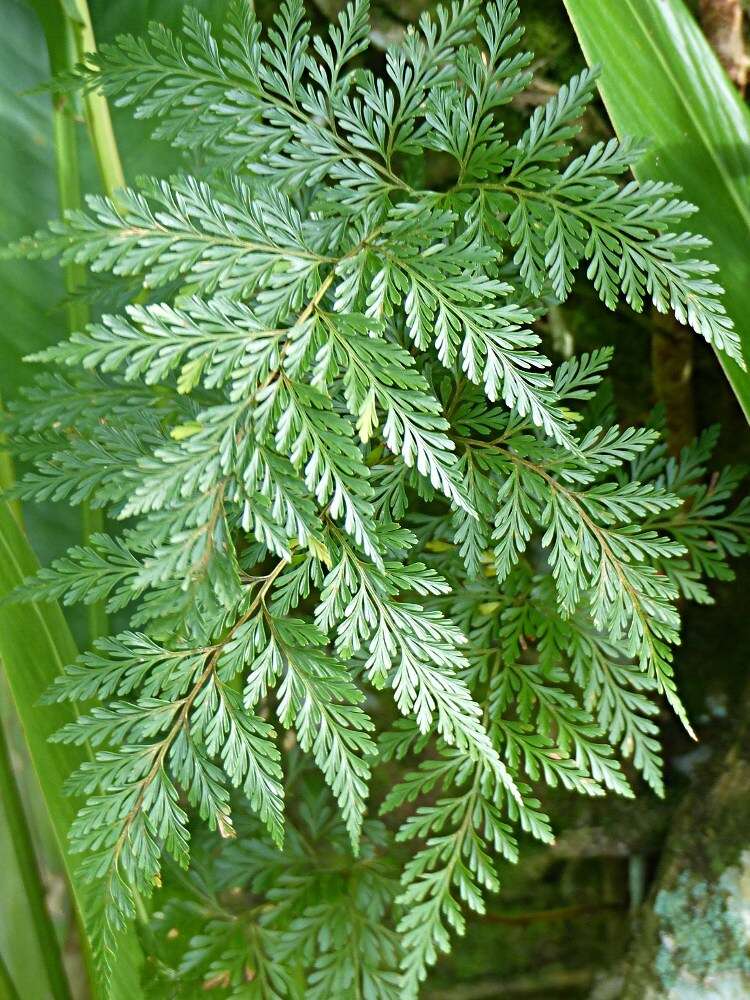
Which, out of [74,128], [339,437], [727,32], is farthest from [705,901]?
Answer: [74,128]

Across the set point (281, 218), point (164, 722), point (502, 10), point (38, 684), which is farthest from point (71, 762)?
point (502, 10)

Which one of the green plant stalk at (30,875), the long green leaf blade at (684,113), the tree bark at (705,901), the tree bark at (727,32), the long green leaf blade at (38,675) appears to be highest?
the tree bark at (727,32)

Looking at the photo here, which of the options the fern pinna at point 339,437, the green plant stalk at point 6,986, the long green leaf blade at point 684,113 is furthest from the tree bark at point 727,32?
the green plant stalk at point 6,986

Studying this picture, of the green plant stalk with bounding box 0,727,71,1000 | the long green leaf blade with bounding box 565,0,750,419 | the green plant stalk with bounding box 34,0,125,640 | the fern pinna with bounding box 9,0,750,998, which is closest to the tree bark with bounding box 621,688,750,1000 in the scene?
the fern pinna with bounding box 9,0,750,998

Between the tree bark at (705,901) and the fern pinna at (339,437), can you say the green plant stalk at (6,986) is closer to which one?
the fern pinna at (339,437)

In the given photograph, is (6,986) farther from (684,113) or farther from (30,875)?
(684,113)

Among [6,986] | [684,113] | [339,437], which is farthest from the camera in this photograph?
[6,986]

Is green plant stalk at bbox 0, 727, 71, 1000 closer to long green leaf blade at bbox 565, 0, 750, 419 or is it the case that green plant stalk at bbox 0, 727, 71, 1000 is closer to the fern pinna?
the fern pinna

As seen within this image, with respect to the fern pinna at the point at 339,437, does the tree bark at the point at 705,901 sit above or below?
below
